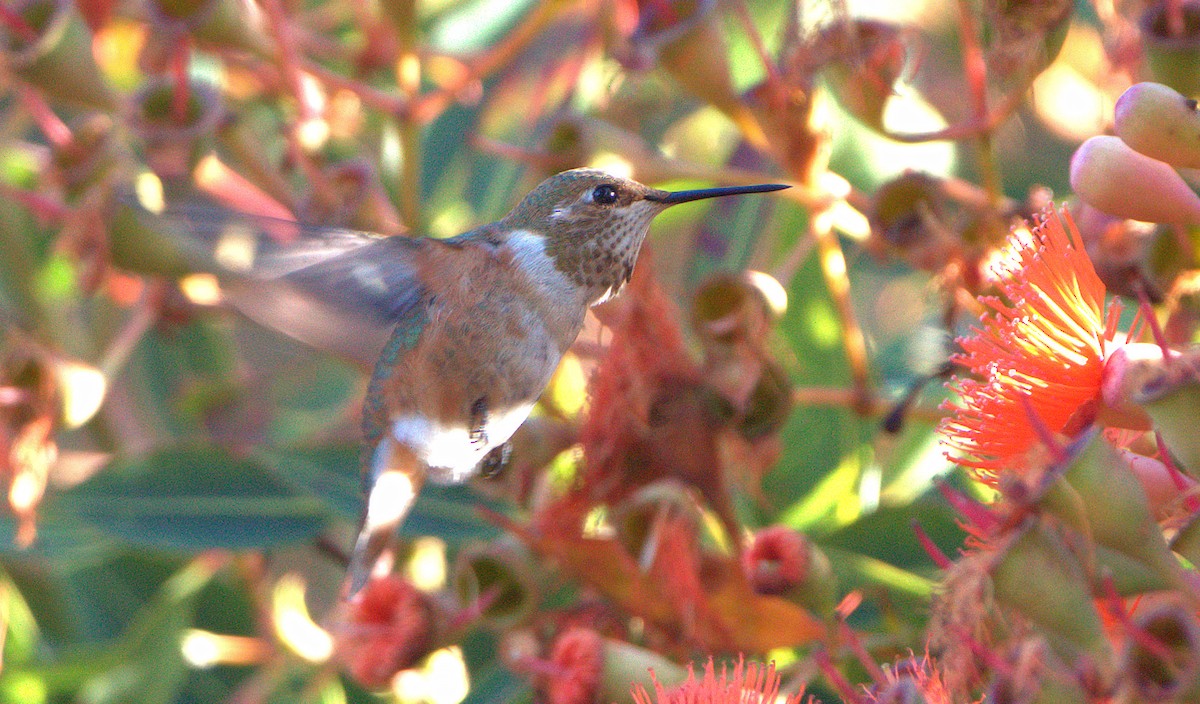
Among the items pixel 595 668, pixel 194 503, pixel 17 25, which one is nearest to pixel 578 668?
pixel 595 668

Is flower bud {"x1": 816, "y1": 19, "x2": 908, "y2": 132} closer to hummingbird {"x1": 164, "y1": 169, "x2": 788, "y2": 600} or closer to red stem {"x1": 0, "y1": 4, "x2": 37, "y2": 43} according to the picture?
hummingbird {"x1": 164, "y1": 169, "x2": 788, "y2": 600}

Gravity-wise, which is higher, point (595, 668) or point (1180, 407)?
point (1180, 407)

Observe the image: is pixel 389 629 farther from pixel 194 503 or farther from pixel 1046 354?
pixel 1046 354

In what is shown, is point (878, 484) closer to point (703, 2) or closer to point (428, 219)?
point (703, 2)

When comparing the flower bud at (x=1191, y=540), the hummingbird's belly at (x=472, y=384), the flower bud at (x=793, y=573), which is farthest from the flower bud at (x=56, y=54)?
the flower bud at (x=1191, y=540)

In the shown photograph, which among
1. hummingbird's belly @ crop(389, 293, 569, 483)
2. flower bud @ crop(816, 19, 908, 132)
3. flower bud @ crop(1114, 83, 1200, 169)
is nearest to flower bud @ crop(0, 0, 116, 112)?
hummingbird's belly @ crop(389, 293, 569, 483)

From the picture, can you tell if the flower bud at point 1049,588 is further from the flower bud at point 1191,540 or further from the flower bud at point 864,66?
the flower bud at point 864,66

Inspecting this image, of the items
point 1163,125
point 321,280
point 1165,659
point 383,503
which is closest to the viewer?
point 1165,659

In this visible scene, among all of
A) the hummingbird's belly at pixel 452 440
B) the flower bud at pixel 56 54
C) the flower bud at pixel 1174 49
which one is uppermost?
the flower bud at pixel 56 54
